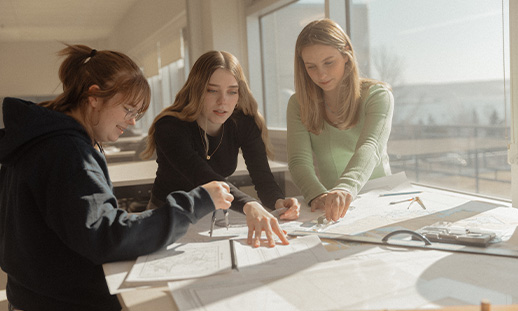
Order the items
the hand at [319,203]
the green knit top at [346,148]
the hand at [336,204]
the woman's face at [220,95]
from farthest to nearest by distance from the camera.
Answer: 1. the woman's face at [220,95]
2. the green knit top at [346,148]
3. the hand at [319,203]
4. the hand at [336,204]

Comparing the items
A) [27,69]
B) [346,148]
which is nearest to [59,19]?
[27,69]

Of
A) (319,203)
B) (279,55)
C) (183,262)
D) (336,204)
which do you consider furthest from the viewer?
(279,55)

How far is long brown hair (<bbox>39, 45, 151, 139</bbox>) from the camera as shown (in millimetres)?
992

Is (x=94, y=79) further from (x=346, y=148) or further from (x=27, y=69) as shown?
(x=27, y=69)

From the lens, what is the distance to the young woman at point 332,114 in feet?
4.94

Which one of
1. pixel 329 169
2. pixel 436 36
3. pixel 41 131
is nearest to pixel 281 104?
pixel 436 36

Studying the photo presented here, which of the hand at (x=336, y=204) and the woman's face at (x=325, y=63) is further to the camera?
the woman's face at (x=325, y=63)

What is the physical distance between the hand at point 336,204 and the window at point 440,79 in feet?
2.63

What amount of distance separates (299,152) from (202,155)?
34 cm

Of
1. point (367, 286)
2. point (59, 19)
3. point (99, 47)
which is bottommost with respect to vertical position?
point (367, 286)

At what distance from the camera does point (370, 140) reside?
1.50m

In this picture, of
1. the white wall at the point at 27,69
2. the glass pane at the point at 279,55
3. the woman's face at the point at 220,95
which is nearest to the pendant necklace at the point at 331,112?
the woman's face at the point at 220,95

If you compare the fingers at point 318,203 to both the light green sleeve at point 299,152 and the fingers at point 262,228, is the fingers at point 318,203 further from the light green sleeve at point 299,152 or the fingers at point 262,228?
the fingers at point 262,228

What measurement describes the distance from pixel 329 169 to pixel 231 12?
1990mm
